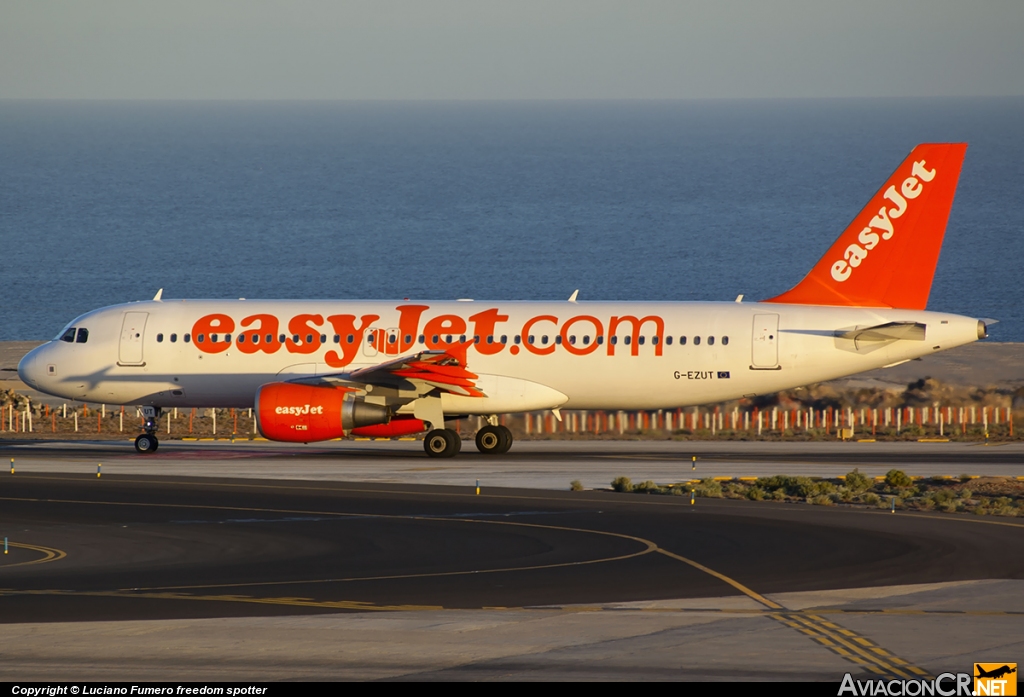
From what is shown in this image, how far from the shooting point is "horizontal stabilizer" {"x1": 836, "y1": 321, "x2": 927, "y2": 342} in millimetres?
38562

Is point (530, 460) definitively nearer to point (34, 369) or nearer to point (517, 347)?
point (517, 347)

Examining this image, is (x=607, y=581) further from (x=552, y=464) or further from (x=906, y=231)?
(x=906, y=231)

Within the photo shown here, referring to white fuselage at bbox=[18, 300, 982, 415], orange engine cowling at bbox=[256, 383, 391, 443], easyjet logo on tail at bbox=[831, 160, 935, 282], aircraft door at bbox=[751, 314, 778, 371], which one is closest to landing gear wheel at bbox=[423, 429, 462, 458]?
white fuselage at bbox=[18, 300, 982, 415]

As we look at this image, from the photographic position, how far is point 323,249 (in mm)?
171125

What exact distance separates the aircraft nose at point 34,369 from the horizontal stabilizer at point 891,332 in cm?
2206

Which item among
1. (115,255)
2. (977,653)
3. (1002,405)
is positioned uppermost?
(115,255)

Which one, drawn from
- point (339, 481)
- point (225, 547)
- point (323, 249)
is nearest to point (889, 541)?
point (225, 547)

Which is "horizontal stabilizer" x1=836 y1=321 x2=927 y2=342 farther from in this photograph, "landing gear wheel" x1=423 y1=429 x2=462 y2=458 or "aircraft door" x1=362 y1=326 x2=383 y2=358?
"aircraft door" x1=362 y1=326 x2=383 y2=358

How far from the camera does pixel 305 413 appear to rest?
126 feet

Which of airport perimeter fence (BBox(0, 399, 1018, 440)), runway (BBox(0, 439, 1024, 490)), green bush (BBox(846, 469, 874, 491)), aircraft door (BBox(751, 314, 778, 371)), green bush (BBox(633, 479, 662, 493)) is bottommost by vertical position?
green bush (BBox(633, 479, 662, 493))

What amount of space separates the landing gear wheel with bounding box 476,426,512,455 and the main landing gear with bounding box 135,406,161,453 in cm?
872

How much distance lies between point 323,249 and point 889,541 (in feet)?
490

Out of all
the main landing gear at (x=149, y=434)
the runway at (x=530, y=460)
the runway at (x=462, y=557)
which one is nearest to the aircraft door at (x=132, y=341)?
the main landing gear at (x=149, y=434)

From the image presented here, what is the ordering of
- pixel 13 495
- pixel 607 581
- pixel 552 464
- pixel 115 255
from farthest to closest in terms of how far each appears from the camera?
pixel 115 255
pixel 552 464
pixel 13 495
pixel 607 581
